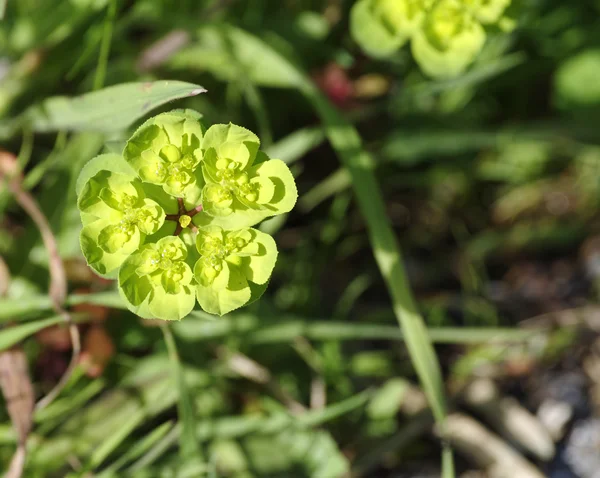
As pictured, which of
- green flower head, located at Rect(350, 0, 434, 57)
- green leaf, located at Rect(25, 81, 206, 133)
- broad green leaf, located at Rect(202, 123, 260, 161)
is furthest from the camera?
green flower head, located at Rect(350, 0, 434, 57)

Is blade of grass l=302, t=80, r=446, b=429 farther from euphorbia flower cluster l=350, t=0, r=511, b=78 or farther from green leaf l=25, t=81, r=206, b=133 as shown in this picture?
green leaf l=25, t=81, r=206, b=133

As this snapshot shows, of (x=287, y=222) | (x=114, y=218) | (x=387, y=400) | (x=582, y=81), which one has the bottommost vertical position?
(x=387, y=400)

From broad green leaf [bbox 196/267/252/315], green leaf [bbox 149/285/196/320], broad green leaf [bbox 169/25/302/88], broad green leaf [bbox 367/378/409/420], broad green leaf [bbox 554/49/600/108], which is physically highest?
broad green leaf [bbox 169/25/302/88]

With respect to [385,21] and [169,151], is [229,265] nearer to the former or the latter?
[169,151]

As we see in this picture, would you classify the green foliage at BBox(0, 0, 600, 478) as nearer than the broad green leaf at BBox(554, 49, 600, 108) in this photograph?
Yes

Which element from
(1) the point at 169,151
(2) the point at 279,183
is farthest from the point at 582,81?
(1) the point at 169,151

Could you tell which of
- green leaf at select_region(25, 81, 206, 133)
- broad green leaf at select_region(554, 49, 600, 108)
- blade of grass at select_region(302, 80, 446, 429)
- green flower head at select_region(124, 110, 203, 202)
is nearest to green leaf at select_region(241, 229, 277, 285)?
green flower head at select_region(124, 110, 203, 202)
